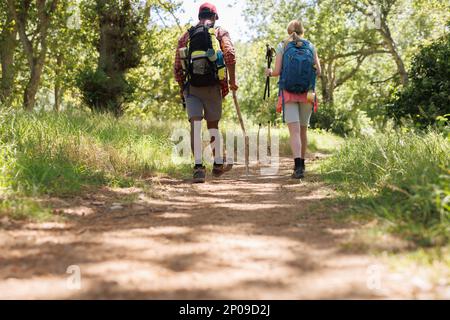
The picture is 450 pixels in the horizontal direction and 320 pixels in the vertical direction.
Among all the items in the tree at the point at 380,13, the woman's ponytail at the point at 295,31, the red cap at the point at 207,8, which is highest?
the tree at the point at 380,13

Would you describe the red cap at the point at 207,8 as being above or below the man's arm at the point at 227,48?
above

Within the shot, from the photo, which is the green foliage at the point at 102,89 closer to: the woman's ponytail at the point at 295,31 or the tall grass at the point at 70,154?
the tall grass at the point at 70,154

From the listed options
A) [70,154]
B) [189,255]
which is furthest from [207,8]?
[189,255]

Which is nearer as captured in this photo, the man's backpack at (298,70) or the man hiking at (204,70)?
the man hiking at (204,70)

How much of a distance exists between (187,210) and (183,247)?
56.1 inches

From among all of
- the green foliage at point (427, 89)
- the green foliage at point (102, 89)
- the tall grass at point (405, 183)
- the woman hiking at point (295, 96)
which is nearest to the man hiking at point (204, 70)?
the woman hiking at point (295, 96)

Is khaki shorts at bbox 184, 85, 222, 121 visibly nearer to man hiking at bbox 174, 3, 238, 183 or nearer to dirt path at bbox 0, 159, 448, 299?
man hiking at bbox 174, 3, 238, 183

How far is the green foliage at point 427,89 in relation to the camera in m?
9.52

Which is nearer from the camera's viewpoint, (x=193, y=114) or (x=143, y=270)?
(x=143, y=270)

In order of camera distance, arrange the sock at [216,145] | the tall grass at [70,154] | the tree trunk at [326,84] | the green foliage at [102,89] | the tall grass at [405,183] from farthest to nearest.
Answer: the tree trunk at [326,84] → the green foliage at [102,89] → the sock at [216,145] → the tall grass at [70,154] → the tall grass at [405,183]

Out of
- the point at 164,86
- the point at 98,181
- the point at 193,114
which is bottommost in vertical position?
the point at 98,181

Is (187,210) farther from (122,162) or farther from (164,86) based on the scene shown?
(164,86)
